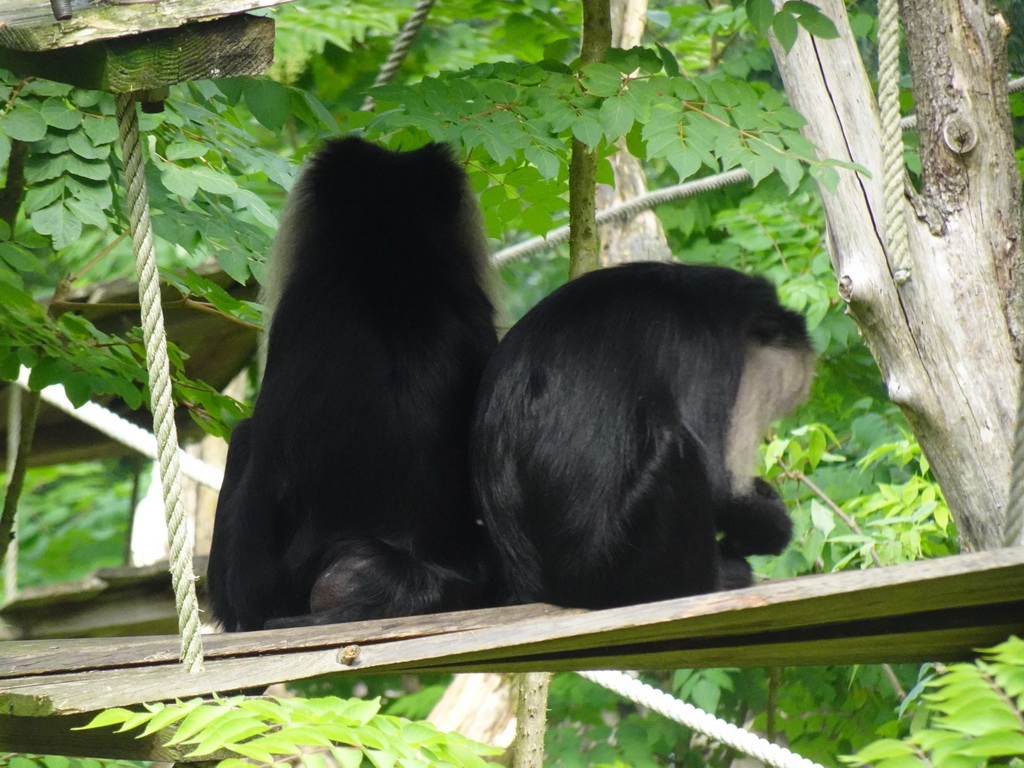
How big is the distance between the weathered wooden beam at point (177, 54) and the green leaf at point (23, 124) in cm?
93

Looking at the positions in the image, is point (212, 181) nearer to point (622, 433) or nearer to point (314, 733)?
point (622, 433)

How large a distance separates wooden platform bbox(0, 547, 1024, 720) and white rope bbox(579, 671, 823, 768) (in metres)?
0.81

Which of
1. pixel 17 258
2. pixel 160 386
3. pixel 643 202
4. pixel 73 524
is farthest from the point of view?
pixel 73 524

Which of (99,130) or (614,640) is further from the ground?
(99,130)

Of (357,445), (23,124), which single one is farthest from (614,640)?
(23,124)

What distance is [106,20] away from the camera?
1711 mm

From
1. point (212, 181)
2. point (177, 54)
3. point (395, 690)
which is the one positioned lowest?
point (395, 690)

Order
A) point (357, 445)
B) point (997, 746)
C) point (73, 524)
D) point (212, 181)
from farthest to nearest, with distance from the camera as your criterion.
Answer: point (73, 524)
point (212, 181)
point (357, 445)
point (997, 746)

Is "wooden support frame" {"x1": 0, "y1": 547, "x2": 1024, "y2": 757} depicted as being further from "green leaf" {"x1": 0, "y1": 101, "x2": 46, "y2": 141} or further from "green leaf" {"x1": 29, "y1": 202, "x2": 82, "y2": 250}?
"green leaf" {"x1": 0, "y1": 101, "x2": 46, "y2": 141}

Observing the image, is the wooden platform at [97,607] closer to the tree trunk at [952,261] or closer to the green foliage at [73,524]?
the tree trunk at [952,261]

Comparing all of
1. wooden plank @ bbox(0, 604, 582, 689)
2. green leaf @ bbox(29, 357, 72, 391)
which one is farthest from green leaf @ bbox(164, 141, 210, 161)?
wooden plank @ bbox(0, 604, 582, 689)

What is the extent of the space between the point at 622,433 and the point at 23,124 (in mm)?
1611

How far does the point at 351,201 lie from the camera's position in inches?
116

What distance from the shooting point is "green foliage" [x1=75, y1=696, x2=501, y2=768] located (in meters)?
1.44
